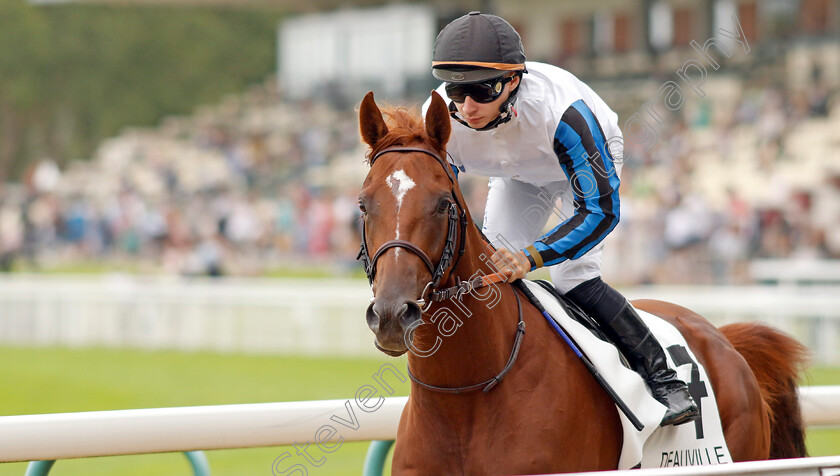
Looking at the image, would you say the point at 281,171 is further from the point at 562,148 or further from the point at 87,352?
the point at 562,148

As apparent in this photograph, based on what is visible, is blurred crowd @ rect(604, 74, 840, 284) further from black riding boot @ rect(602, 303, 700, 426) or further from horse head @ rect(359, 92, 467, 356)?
horse head @ rect(359, 92, 467, 356)

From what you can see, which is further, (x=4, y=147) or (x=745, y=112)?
(x=4, y=147)

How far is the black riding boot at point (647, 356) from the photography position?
3359mm

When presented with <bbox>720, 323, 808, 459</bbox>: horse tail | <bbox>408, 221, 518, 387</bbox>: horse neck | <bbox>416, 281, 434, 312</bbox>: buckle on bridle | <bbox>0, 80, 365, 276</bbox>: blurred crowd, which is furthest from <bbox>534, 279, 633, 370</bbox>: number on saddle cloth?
<bbox>0, 80, 365, 276</bbox>: blurred crowd

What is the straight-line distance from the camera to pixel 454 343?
291cm

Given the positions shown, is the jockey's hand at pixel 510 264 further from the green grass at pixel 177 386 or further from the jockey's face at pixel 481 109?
the green grass at pixel 177 386

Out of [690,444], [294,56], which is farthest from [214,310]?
[294,56]

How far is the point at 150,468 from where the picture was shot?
22.2 ft

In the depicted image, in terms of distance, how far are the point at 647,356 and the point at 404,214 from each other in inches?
45.3

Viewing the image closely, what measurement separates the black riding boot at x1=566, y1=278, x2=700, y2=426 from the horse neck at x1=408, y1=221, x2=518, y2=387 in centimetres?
53

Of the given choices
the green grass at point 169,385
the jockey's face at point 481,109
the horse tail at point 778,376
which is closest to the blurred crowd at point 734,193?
the green grass at point 169,385

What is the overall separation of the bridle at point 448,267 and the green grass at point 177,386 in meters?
3.31

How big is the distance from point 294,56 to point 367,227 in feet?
88.3

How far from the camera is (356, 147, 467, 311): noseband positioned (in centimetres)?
262
